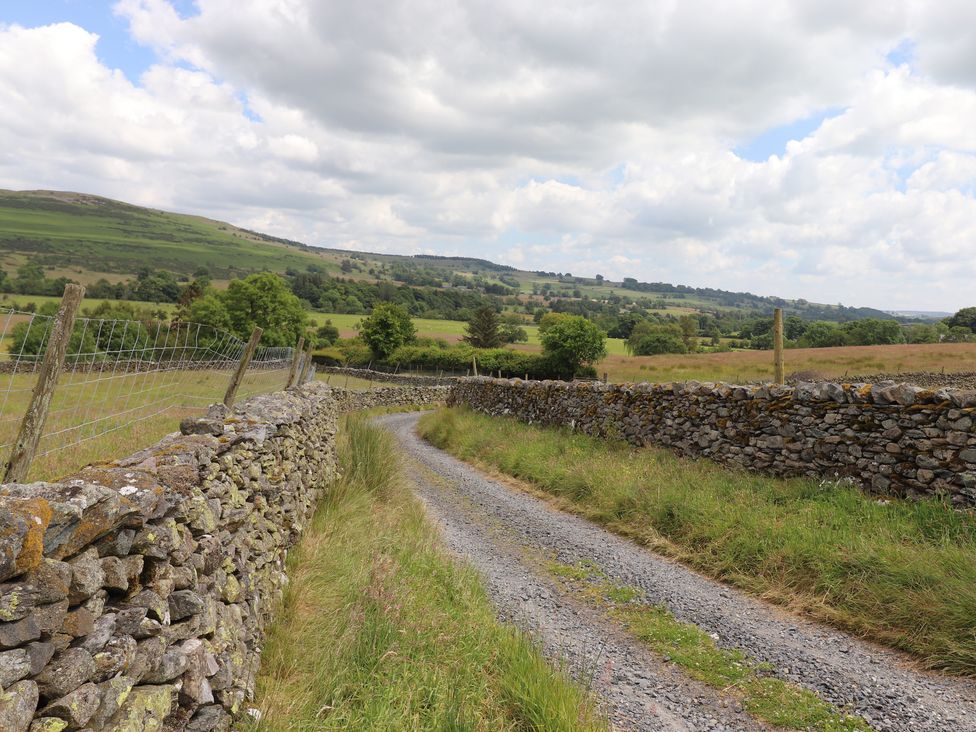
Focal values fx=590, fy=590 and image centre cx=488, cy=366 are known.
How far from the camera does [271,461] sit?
6297 millimetres

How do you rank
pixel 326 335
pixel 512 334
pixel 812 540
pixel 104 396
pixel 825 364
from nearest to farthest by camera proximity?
pixel 104 396, pixel 812 540, pixel 825 364, pixel 326 335, pixel 512 334

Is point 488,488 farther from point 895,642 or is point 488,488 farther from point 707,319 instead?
point 707,319

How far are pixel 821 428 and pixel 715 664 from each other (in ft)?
17.3

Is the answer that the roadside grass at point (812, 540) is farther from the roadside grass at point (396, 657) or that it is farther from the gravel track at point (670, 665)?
the roadside grass at point (396, 657)

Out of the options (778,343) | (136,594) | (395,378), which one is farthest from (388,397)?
(136,594)

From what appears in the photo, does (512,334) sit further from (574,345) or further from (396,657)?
(396,657)

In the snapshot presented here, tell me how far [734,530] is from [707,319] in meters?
147

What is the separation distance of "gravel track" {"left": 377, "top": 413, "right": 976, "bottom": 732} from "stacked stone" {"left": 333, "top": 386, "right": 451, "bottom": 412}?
2721 centimetres

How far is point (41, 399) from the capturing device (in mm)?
3506

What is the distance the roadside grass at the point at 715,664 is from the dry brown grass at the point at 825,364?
2280 cm

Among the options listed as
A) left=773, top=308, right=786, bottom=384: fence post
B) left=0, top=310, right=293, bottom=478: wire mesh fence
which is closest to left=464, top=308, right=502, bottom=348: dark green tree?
left=773, top=308, right=786, bottom=384: fence post

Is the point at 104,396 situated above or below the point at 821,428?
below


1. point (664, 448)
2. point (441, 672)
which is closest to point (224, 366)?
point (441, 672)

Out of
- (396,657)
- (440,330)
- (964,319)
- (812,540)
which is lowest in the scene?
(396,657)
